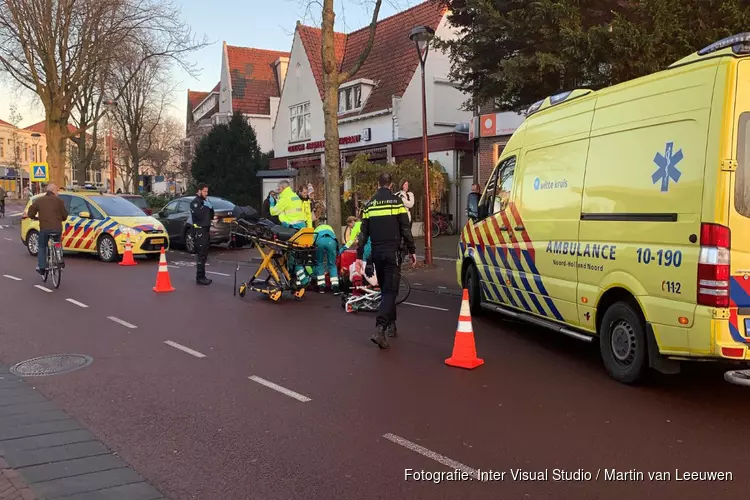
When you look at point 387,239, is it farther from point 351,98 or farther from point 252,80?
point 252,80

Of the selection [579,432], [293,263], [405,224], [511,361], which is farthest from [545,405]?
[293,263]

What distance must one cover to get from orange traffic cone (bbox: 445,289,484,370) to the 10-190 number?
5.73 feet

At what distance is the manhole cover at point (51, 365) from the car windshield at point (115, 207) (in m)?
10.2

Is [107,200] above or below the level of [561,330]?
above

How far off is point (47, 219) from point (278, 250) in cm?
493

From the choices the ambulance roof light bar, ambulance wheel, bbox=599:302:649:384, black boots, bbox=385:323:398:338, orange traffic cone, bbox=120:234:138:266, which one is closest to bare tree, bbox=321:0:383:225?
orange traffic cone, bbox=120:234:138:266

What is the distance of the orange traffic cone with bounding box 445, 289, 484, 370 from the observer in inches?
249

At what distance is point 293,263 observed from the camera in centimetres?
1077

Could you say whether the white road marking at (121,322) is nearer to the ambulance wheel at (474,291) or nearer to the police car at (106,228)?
the ambulance wheel at (474,291)

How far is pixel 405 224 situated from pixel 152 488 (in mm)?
4381

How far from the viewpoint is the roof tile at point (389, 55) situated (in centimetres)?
2673

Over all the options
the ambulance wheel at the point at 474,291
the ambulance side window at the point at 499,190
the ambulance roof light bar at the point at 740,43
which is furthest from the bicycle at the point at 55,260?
the ambulance roof light bar at the point at 740,43

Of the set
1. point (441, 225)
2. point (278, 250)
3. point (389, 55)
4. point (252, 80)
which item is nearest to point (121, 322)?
point (278, 250)

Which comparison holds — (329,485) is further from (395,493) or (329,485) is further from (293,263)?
(293,263)
